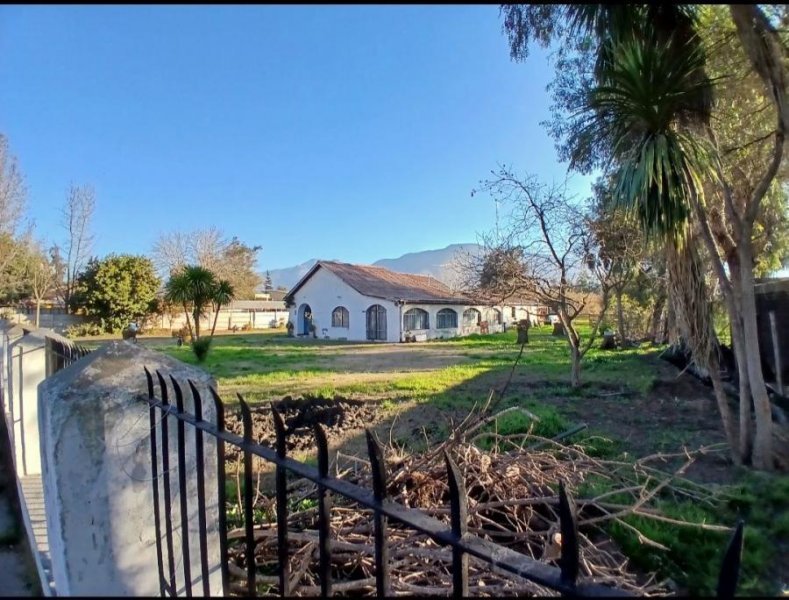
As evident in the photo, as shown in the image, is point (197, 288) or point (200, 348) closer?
point (200, 348)

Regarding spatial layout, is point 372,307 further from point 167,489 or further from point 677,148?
point 167,489

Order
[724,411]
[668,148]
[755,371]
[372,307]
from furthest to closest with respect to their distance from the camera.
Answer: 1. [372,307]
2. [724,411]
3. [755,371]
4. [668,148]

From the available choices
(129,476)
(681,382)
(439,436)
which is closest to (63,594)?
(129,476)

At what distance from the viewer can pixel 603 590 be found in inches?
34.1

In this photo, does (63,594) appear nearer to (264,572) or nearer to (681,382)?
(264,572)

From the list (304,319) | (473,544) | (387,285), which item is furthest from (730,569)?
(304,319)

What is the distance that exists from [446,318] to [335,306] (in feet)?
24.7

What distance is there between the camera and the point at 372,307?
29875mm

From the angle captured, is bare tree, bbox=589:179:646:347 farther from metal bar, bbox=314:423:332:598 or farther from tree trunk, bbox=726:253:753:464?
metal bar, bbox=314:423:332:598

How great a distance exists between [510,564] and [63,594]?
1.68 m

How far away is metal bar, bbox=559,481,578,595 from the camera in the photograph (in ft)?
2.94

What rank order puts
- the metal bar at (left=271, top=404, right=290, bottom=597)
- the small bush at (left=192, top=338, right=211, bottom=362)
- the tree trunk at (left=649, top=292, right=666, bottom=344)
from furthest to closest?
the tree trunk at (left=649, top=292, right=666, bottom=344) < the small bush at (left=192, top=338, right=211, bottom=362) < the metal bar at (left=271, top=404, right=290, bottom=597)

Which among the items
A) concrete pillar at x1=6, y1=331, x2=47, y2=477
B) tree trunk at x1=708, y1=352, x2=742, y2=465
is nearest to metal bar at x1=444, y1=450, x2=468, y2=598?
concrete pillar at x1=6, y1=331, x2=47, y2=477

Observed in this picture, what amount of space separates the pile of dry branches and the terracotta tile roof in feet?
79.7
